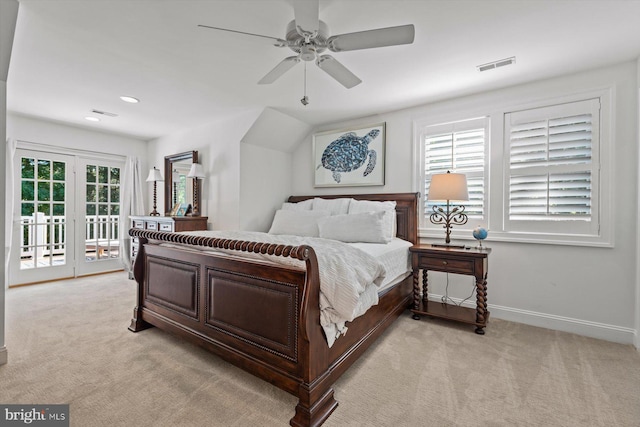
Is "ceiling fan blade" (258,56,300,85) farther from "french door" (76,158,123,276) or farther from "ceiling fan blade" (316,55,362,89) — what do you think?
"french door" (76,158,123,276)

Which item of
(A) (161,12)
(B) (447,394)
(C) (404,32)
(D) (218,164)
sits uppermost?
(A) (161,12)

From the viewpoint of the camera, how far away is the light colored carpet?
156cm

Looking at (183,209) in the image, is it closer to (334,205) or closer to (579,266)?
(334,205)

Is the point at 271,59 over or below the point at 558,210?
over

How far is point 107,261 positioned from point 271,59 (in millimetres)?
4731

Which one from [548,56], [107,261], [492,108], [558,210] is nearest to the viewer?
[548,56]

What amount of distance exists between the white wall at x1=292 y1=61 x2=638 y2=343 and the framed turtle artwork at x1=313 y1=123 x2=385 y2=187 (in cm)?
88

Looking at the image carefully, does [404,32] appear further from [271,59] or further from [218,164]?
[218,164]

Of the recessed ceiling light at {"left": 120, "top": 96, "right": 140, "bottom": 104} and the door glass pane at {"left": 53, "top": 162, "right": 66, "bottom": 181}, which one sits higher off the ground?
the recessed ceiling light at {"left": 120, "top": 96, "right": 140, "bottom": 104}

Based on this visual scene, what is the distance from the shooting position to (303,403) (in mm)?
1512

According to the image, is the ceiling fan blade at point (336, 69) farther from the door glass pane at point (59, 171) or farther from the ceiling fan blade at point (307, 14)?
the door glass pane at point (59, 171)

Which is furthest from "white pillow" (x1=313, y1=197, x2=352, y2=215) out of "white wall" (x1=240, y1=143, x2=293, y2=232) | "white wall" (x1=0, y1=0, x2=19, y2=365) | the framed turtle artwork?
"white wall" (x1=0, y1=0, x2=19, y2=365)

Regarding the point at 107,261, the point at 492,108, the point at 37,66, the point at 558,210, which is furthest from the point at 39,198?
the point at 558,210

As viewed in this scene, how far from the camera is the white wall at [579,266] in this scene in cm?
248
